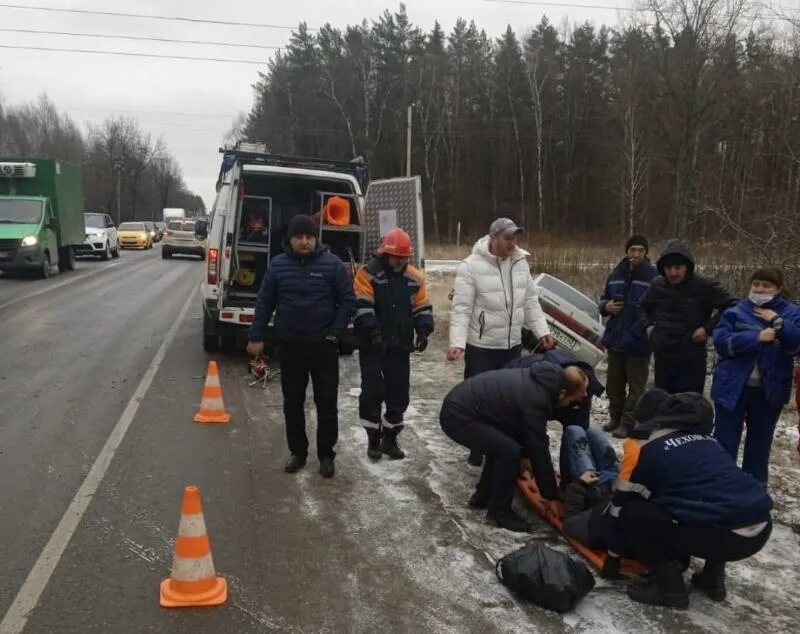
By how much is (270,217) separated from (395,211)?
71.6 inches

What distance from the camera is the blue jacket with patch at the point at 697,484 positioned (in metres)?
3.49

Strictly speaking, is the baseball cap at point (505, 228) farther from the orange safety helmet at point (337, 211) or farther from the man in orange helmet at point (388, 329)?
the orange safety helmet at point (337, 211)

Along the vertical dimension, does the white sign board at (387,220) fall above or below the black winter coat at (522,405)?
above

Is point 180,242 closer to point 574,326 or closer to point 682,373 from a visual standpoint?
point 574,326

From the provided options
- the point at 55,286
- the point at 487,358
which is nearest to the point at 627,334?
the point at 487,358

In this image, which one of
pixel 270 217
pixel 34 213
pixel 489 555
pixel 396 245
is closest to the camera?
pixel 489 555

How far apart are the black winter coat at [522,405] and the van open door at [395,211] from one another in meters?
4.33

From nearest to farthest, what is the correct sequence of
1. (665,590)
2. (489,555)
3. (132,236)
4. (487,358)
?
1. (665,590)
2. (489,555)
3. (487,358)
4. (132,236)

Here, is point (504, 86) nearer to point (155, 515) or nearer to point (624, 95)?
point (624, 95)

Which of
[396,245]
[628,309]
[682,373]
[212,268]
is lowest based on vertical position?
[682,373]

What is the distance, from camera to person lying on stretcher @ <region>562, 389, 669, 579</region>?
381 centimetres

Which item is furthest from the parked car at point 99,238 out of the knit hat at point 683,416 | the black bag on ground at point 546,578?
the knit hat at point 683,416

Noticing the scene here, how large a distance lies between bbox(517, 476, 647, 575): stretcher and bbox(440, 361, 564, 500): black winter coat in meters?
0.12

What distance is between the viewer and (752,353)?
4.71 metres
